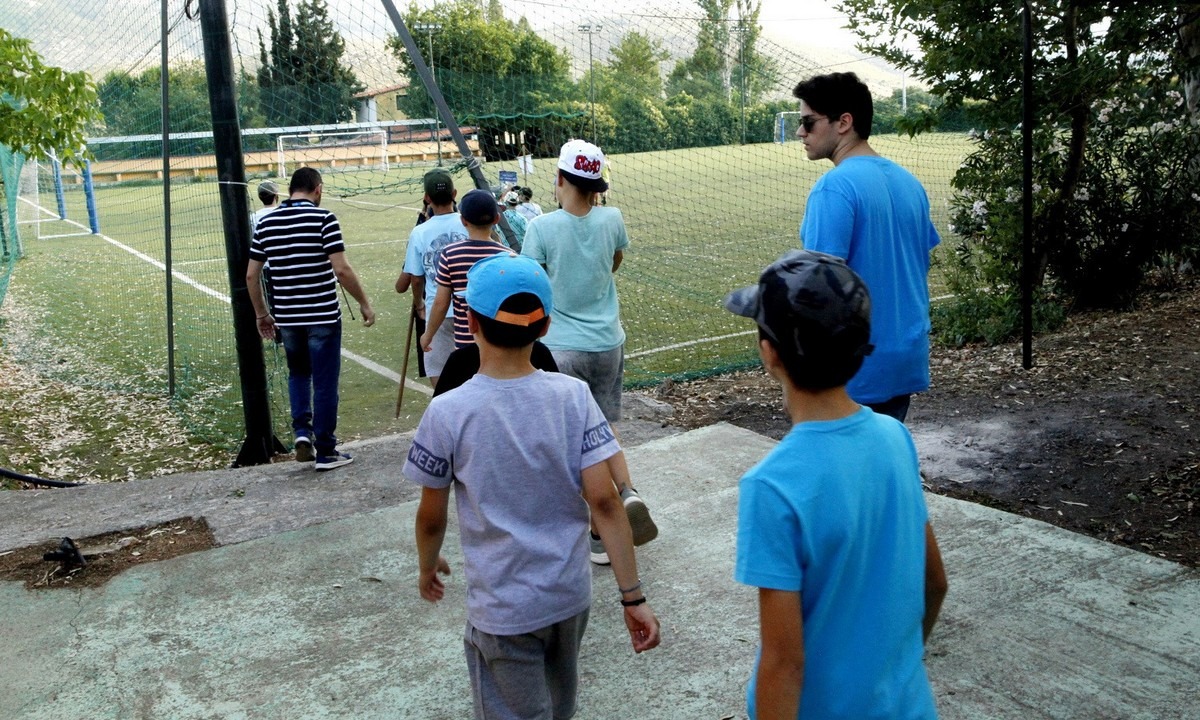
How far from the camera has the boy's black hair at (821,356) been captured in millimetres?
1708

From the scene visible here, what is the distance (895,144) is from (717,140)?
1704 centimetres

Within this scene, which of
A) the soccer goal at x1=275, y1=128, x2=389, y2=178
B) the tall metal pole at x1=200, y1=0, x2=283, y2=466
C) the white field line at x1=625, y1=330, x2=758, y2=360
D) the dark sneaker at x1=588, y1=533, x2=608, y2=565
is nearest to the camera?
the dark sneaker at x1=588, y1=533, x2=608, y2=565

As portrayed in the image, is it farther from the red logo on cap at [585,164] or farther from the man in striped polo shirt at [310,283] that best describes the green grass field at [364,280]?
the red logo on cap at [585,164]

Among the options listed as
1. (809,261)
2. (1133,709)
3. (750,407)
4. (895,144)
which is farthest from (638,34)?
(895,144)

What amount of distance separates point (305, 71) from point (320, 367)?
10.0 feet

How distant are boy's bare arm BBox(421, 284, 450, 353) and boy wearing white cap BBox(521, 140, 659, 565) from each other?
0.91m

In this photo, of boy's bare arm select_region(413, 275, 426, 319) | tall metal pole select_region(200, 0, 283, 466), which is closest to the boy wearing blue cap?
boy's bare arm select_region(413, 275, 426, 319)

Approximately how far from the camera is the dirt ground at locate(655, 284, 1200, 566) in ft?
15.8

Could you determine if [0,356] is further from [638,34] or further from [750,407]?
[750,407]

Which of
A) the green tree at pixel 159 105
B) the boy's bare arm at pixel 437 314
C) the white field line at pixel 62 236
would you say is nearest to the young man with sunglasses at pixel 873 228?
the boy's bare arm at pixel 437 314

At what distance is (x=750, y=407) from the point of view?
718 centimetres

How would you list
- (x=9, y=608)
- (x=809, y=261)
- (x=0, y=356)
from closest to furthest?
(x=809, y=261), (x=9, y=608), (x=0, y=356)

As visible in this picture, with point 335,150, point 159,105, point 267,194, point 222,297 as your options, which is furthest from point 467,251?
point 222,297

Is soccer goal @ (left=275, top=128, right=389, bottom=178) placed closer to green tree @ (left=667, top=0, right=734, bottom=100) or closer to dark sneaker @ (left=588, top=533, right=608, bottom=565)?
green tree @ (left=667, top=0, right=734, bottom=100)
